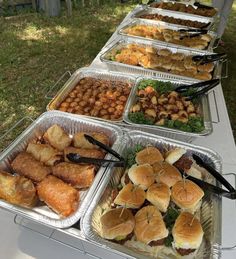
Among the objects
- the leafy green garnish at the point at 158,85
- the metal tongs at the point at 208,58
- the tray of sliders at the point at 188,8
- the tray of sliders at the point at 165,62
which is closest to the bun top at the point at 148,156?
the leafy green garnish at the point at 158,85

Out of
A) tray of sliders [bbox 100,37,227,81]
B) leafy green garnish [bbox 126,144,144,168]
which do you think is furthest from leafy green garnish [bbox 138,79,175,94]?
leafy green garnish [bbox 126,144,144,168]

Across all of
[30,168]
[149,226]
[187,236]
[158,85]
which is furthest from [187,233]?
[158,85]

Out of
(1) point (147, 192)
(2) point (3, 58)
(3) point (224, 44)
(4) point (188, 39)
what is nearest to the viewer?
(1) point (147, 192)

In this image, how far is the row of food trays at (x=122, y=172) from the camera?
0.98 meters

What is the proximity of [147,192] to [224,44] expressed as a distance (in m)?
3.72

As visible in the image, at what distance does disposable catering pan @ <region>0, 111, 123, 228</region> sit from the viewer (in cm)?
98

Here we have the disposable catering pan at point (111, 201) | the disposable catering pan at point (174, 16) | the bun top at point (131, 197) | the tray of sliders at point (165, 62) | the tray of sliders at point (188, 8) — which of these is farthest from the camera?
the tray of sliders at point (188, 8)

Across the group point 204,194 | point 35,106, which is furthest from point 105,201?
point 35,106

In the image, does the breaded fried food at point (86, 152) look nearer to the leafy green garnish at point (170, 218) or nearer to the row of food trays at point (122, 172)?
the row of food trays at point (122, 172)

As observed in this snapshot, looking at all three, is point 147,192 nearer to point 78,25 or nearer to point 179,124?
point 179,124

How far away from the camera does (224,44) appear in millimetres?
4285

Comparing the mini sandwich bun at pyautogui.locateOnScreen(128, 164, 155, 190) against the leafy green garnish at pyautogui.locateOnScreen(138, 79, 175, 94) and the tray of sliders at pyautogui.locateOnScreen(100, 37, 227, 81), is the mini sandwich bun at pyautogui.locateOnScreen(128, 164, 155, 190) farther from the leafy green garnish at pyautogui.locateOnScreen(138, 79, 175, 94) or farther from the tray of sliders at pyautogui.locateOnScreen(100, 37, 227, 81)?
the tray of sliders at pyautogui.locateOnScreen(100, 37, 227, 81)

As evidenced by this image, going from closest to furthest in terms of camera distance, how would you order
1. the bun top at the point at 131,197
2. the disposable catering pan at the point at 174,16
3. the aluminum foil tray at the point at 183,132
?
the bun top at the point at 131,197
the aluminum foil tray at the point at 183,132
the disposable catering pan at the point at 174,16

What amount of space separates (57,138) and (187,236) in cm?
62
